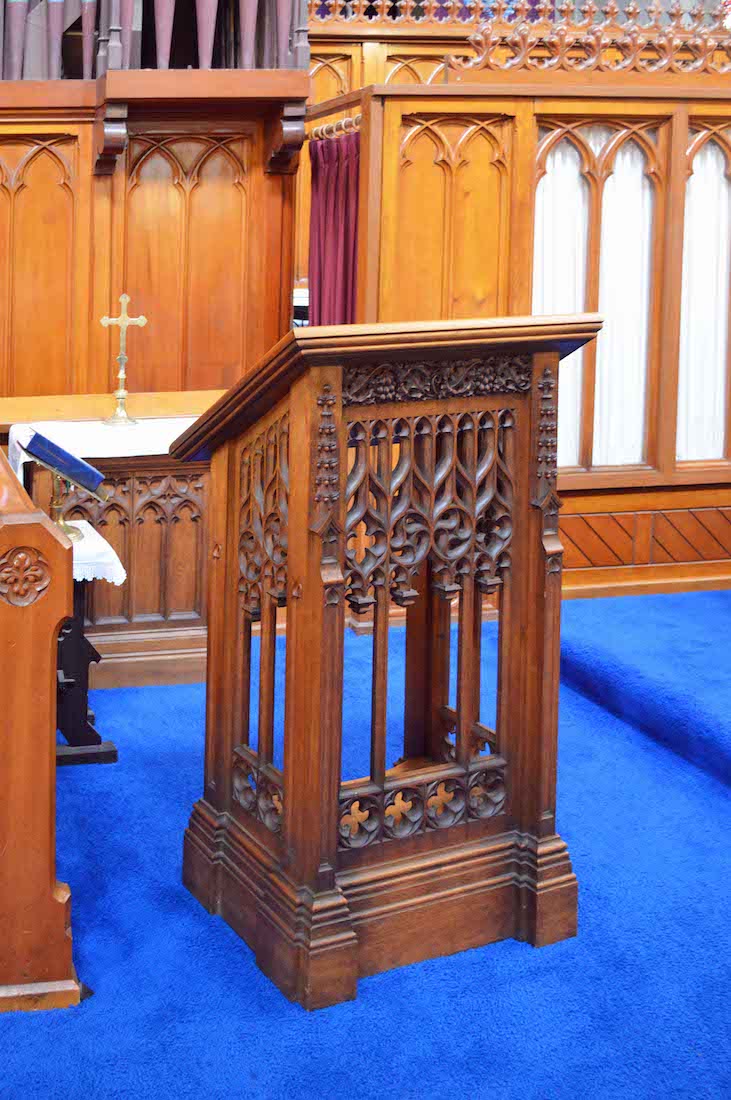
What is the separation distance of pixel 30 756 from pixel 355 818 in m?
0.69

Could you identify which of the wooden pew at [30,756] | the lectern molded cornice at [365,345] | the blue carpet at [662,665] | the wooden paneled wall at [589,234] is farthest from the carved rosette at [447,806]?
the wooden paneled wall at [589,234]

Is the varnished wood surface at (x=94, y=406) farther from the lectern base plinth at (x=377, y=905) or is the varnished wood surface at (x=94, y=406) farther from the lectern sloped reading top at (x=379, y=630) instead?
the lectern base plinth at (x=377, y=905)

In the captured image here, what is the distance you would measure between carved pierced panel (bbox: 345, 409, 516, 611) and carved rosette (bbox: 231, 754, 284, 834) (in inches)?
17.7

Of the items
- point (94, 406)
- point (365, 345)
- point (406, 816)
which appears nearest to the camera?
point (365, 345)

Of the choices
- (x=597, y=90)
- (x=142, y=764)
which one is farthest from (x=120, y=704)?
(x=597, y=90)

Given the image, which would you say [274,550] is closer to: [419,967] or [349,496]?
[349,496]

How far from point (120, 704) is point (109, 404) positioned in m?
1.37

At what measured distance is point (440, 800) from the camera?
316cm

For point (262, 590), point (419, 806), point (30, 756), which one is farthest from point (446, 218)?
point (30, 756)

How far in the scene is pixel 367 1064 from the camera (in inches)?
103

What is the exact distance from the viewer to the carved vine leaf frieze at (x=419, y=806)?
2959 mm

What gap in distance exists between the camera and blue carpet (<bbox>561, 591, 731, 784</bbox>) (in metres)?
4.31

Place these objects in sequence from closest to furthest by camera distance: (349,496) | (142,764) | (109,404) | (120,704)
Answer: (349,496) → (142,764) → (120,704) → (109,404)

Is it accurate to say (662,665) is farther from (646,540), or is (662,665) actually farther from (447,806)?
(447,806)
